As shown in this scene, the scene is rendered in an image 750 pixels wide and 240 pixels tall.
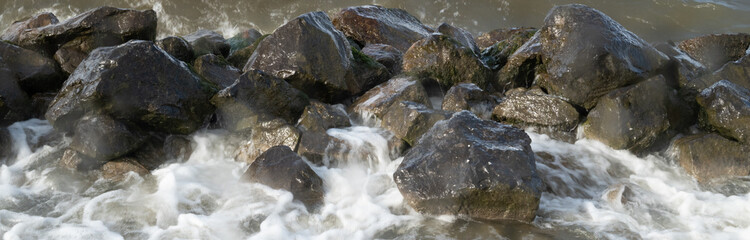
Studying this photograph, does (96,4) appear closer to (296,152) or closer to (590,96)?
(296,152)

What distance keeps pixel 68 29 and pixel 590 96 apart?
5.98 metres

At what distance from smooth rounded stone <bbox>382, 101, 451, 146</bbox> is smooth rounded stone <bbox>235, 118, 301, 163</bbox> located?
990 mm

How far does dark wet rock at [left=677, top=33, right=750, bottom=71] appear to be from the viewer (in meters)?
8.13

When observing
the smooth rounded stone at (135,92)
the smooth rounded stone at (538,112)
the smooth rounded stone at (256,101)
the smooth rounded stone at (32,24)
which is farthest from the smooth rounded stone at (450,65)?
the smooth rounded stone at (32,24)

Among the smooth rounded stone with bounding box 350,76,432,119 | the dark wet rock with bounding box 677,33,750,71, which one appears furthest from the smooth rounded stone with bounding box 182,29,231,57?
the dark wet rock with bounding box 677,33,750,71

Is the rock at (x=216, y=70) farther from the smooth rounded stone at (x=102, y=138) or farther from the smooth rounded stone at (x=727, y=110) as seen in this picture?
the smooth rounded stone at (x=727, y=110)

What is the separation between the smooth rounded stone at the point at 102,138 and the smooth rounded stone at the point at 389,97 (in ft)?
7.75

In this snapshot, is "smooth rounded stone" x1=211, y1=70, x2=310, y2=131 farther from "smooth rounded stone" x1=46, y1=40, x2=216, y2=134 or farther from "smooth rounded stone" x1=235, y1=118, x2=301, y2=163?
"smooth rounded stone" x1=46, y1=40, x2=216, y2=134

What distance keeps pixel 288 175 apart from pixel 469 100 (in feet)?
7.63

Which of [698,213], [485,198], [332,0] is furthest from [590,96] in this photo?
[332,0]

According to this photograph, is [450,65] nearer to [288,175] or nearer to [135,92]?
[288,175]

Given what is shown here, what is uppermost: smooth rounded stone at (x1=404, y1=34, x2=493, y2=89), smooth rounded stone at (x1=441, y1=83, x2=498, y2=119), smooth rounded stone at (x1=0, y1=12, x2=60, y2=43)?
smooth rounded stone at (x1=404, y1=34, x2=493, y2=89)

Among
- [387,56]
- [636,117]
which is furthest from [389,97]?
[636,117]

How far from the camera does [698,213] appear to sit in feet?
17.8
